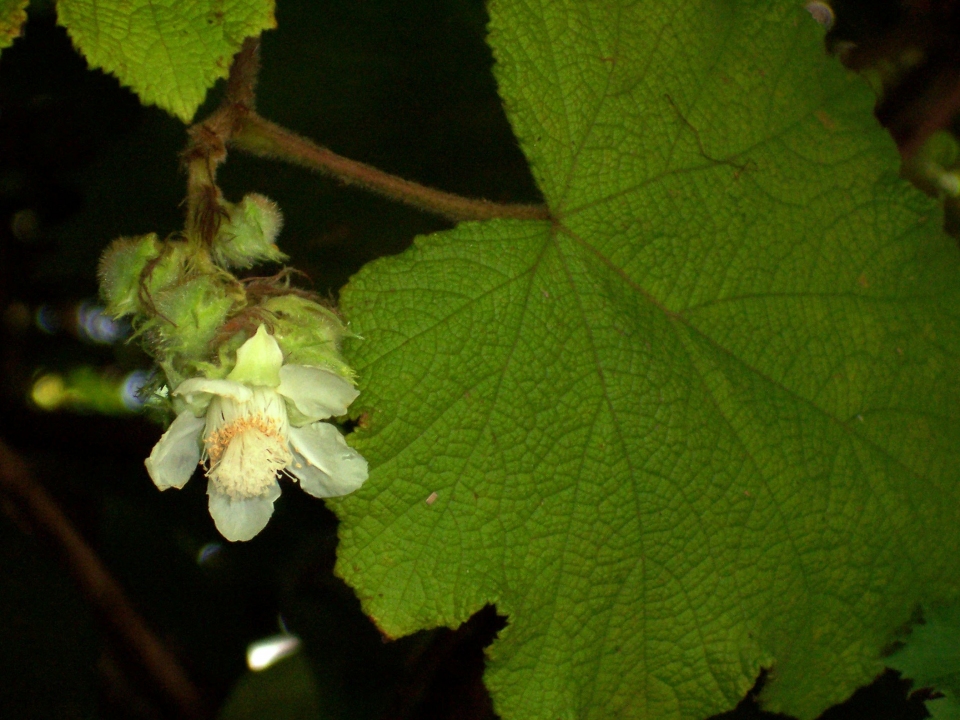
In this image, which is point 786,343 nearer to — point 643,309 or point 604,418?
point 643,309

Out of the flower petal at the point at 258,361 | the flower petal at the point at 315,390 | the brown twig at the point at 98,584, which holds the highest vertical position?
the flower petal at the point at 258,361

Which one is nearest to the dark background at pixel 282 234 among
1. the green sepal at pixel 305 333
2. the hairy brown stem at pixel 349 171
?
the hairy brown stem at pixel 349 171

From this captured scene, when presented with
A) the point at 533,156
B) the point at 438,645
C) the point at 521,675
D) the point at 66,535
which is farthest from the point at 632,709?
the point at 66,535

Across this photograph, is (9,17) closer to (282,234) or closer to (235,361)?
(235,361)

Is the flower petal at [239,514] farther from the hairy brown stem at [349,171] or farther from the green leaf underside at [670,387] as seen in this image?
the hairy brown stem at [349,171]

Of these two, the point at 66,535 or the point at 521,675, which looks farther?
the point at 66,535

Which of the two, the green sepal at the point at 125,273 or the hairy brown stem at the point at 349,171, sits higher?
the hairy brown stem at the point at 349,171
